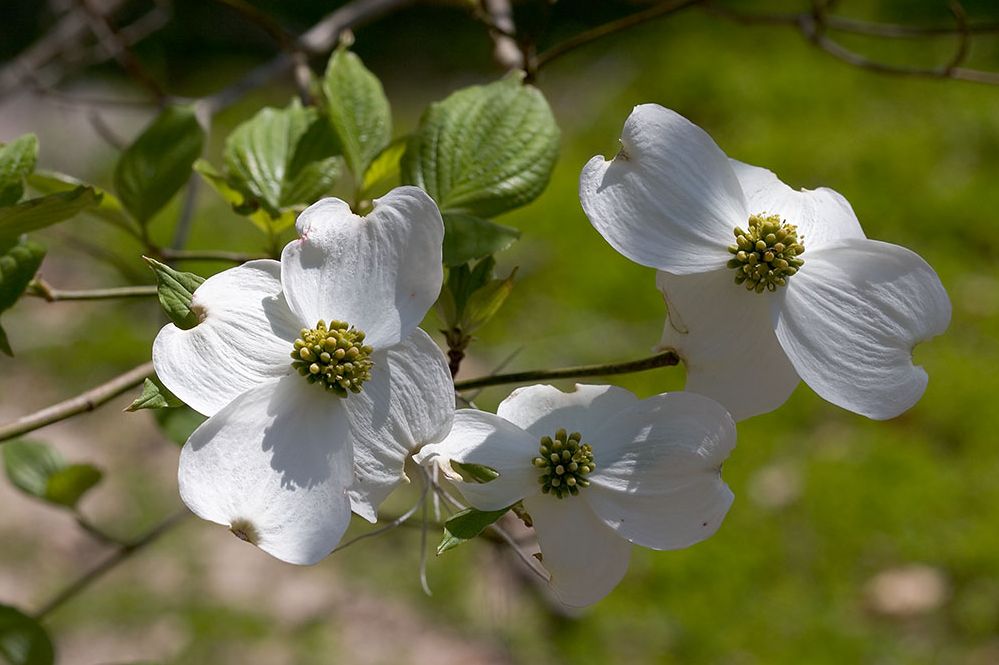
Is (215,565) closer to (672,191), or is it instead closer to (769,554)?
(769,554)

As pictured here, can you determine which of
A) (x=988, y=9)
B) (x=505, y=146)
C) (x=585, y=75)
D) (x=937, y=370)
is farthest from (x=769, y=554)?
(x=988, y=9)

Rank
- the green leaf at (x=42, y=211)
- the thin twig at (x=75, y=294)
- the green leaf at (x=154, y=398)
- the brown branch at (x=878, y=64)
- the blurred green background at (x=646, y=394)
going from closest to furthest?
the green leaf at (x=154, y=398)
the green leaf at (x=42, y=211)
the thin twig at (x=75, y=294)
the brown branch at (x=878, y=64)
the blurred green background at (x=646, y=394)

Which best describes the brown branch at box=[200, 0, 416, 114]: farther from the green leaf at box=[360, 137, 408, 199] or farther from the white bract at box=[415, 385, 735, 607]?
the white bract at box=[415, 385, 735, 607]

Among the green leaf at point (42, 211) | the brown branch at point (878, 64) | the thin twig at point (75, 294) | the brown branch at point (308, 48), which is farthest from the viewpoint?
the brown branch at point (308, 48)

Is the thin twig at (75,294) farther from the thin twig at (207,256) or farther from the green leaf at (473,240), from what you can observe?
the green leaf at (473,240)

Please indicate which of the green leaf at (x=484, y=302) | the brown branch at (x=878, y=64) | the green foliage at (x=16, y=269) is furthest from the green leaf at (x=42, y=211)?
the brown branch at (x=878, y=64)

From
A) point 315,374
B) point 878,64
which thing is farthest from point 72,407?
point 878,64
